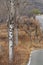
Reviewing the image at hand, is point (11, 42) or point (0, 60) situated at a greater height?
point (11, 42)

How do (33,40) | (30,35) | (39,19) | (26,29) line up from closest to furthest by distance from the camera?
(33,40) < (30,35) < (26,29) < (39,19)

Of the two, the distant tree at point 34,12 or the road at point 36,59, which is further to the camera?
the distant tree at point 34,12

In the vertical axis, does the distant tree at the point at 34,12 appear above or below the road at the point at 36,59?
above

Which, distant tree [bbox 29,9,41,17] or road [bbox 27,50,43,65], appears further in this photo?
distant tree [bbox 29,9,41,17]

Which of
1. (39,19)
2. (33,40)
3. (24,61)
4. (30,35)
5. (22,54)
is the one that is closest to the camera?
(24,61)

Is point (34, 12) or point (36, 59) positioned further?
point (34, 12)

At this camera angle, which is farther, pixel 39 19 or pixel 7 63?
pixel 39 19

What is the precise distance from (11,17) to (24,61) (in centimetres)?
244

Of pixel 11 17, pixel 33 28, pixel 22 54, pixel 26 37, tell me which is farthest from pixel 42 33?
pixel 11 17

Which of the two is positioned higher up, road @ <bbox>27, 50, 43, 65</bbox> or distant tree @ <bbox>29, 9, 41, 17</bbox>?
distant tree @ <bbox>29, 9, 41, 17</bbox>

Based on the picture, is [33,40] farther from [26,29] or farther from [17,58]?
[17,58]

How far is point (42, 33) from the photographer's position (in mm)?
27422

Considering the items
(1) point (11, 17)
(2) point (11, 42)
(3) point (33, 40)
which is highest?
(1) point (11, 17)

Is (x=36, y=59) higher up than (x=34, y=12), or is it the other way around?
(x=34, y=12)
